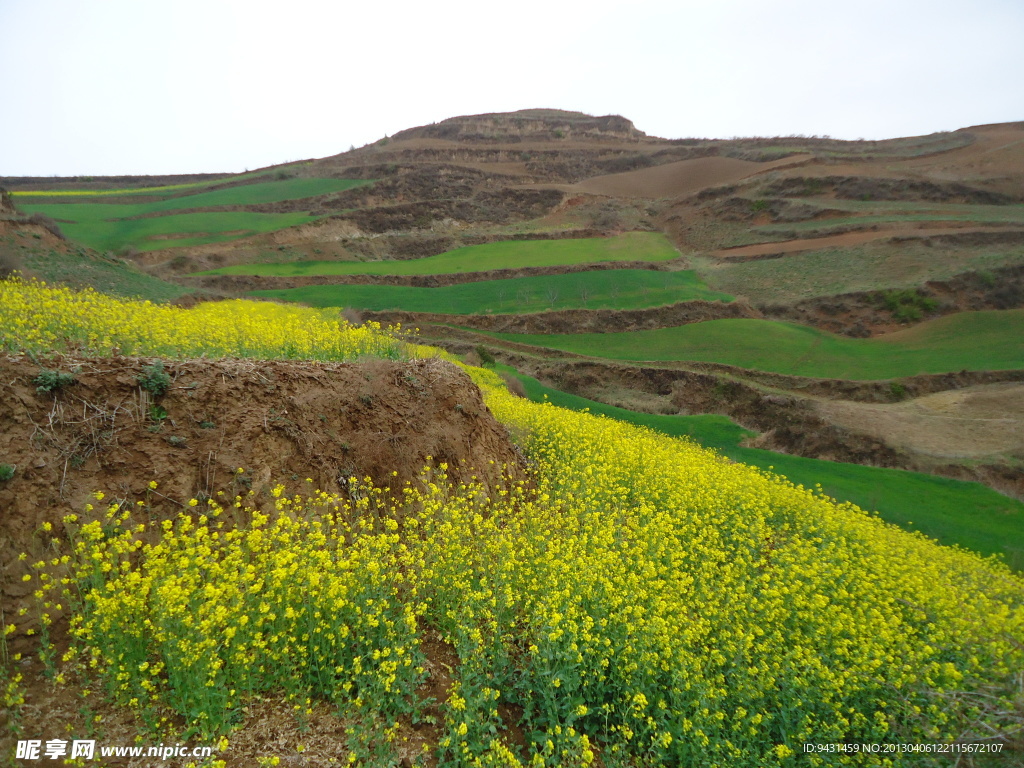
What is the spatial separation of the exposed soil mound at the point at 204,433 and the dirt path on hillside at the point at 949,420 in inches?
807

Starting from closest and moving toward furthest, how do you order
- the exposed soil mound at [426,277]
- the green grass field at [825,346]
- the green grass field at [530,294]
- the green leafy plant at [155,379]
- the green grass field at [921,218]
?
the green leafy plant at [155,379], the green grass field at [825,346], the green grass field at [530,294], the exposed soil mound at [426,277], the green grass field at [921,218]

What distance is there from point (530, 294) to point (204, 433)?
35680 millimetres

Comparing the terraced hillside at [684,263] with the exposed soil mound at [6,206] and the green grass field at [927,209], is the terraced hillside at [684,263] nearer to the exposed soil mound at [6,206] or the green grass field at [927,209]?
the green grass field at [927,209]

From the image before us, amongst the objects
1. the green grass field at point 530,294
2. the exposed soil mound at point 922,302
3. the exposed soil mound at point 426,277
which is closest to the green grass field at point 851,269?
the exposed soil mound at point 922,302

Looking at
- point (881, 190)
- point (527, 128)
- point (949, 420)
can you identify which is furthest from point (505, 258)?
point (527, 128)

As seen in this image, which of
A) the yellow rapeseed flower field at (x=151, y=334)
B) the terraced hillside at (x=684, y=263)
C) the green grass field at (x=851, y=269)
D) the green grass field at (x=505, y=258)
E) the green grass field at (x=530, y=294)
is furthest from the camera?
the green grass field at (x=505, y=258)

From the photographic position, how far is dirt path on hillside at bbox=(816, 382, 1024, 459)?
65.9 ft

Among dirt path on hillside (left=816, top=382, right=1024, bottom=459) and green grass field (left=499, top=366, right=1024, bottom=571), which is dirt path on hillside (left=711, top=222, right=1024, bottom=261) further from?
green grass field (left=499, top=366, right=1024, bottom=571)

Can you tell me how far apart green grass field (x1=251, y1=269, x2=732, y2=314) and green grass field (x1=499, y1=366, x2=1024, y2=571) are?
1952 cm

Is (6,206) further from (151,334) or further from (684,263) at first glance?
(684,263)

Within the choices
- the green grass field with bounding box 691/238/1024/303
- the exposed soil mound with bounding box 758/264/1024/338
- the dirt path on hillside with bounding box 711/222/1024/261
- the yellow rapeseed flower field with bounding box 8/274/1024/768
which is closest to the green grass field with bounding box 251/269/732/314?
the green grass field with bounding box 691/238/1024/303

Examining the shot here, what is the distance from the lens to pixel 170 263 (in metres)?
40.3

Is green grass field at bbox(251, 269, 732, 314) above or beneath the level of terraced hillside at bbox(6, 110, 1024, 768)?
above

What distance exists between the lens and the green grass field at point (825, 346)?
28.6m
